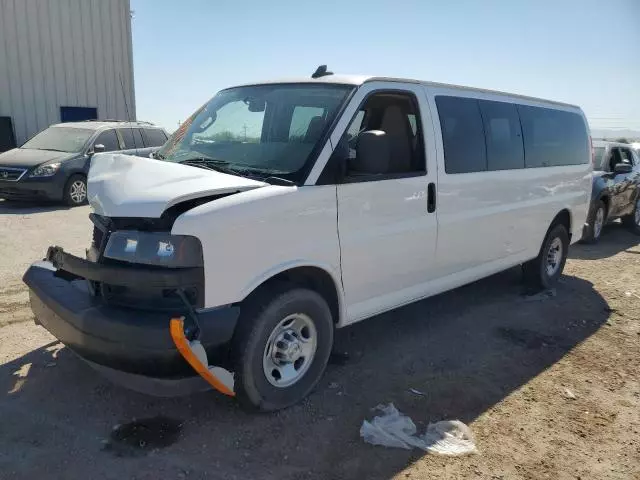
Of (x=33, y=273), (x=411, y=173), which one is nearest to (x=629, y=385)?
(x=411, y=173)

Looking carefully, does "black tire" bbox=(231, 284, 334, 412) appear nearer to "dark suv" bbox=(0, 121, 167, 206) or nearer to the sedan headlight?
"dark suv" bbox=(0, 121, 167, 206)

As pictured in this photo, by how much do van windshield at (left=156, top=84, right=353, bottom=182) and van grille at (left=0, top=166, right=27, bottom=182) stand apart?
24.8 ft

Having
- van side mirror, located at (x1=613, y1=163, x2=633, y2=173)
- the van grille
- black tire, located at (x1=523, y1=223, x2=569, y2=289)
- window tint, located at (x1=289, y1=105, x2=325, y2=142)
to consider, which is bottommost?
black tire, located at (x1=523, y1=223, x2=569, y2=289)

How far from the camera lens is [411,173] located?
13.5 ft

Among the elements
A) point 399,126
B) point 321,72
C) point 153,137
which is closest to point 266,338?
point 399,126

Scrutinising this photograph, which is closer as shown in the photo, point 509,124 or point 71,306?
point 71,306

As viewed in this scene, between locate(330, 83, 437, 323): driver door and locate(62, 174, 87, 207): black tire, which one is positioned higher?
locate(330, 83, 437, 323): driver door

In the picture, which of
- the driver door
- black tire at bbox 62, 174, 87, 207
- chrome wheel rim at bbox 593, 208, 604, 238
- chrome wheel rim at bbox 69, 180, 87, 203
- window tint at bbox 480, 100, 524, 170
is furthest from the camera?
chrome wheel rim at bbox 69, 180, 87, 203

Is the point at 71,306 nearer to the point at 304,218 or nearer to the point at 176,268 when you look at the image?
the point at 176,268

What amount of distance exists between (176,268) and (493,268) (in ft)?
11.4

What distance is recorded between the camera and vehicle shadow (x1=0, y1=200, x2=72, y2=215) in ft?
33.3

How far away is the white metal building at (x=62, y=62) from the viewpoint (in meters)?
16.3

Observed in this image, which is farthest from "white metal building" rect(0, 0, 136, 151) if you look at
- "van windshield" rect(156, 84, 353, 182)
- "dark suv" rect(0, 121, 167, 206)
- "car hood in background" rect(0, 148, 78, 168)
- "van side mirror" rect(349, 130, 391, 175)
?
"van side mirror" rect(349, 130, 391, 175)

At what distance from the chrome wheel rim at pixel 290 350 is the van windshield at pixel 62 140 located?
9528 millimetres
